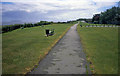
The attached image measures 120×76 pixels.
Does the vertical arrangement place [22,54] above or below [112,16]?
below

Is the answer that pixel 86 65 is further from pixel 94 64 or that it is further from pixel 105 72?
pixel 105 72

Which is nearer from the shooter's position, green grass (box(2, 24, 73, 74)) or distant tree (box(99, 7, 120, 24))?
green grass (box(2, 24, 73, 74))

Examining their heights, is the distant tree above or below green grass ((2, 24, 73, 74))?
above

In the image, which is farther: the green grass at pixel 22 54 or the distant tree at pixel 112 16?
the distant tree at pixel 112 16

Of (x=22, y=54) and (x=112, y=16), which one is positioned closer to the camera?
(x=22, y=54)

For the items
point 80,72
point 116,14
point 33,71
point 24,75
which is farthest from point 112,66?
point 116,14

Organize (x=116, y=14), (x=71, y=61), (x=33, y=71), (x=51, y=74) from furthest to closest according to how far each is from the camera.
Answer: (x=116, y=14) → (x=71, y=61) → (x=33, y=71) → (x=51, y=74)

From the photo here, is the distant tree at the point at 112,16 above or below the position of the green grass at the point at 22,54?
above

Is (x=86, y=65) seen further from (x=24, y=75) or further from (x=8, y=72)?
(x=8, y=72)

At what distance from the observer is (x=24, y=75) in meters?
5.68

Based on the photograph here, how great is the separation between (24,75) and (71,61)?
3227 millimetres

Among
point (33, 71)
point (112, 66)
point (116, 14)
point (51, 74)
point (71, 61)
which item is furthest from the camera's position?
point (116, 14)

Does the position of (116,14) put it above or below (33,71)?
above

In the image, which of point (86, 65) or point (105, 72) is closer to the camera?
point (105, 72)
